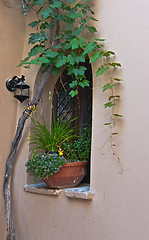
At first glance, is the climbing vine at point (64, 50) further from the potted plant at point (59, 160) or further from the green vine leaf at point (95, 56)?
the potted plant at point (59, 160)

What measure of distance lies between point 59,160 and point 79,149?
1.19ft

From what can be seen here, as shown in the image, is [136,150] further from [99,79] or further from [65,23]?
[65,23]

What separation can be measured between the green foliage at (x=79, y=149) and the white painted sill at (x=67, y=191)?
30 cm

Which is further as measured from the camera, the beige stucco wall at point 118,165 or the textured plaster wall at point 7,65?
the textured plaster wall at point 7,65

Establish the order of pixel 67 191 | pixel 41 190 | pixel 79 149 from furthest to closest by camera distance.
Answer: pixel 79 149 → pixel 41 190 → pixel 67 191

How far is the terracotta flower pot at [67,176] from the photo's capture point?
250 centimetres

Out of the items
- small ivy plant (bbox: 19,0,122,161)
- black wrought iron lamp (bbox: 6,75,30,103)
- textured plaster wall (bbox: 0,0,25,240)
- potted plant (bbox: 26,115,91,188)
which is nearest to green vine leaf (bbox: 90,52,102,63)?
small ivy plant (bbox: 19,0,122,161)

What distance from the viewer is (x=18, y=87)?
2.90 metres

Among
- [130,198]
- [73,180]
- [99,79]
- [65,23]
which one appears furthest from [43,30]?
[130,198]

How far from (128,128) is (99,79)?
1.82ft

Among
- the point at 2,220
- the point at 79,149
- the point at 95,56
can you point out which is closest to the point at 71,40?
the point at 95,56

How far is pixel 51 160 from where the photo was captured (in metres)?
2.44

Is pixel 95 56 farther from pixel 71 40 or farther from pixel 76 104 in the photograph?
pixel 76 104

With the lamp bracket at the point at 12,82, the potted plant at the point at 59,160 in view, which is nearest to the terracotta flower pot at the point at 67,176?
the potted plant at the point at 59,160
